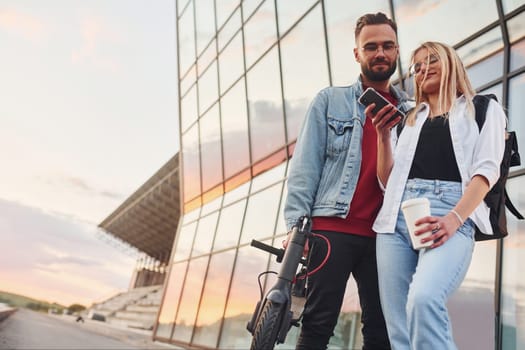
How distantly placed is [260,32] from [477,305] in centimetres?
708

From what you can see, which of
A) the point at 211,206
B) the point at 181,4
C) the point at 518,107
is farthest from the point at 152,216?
the point at 518,107

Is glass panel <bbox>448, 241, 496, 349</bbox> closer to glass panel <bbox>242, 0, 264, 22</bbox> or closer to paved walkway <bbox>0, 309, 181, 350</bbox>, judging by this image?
paved walkway <bbox>0, 309, 181, 350</bbox>

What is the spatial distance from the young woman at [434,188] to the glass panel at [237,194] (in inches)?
295

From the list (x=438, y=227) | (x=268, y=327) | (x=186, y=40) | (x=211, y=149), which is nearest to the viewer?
(x=268, y=327)

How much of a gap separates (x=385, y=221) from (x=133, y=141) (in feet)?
45.0

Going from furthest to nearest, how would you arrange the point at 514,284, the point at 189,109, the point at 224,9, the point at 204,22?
the point at 189,109
the point at 204,22
the point at 224,9
the point at 514,284

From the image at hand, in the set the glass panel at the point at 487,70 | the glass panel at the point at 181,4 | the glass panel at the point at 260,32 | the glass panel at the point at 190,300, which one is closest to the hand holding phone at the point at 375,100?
the glass panel at the point at 487,70

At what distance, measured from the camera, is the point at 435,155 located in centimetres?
166

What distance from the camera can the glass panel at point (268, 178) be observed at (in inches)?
313

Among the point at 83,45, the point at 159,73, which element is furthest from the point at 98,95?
the point at 159,73

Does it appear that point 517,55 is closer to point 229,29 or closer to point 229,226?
point 229,226

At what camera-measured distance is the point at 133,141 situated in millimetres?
14492

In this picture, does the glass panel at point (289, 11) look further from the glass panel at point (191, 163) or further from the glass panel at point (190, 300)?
the glass panel at point (190, 300)

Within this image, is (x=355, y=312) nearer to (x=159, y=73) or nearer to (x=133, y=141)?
(x=133, y=141)
